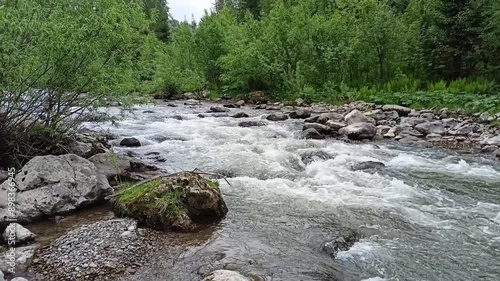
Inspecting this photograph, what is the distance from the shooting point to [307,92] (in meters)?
Result: 25.5

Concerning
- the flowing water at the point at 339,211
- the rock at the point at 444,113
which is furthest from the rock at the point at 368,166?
the rock at the point at 444,113

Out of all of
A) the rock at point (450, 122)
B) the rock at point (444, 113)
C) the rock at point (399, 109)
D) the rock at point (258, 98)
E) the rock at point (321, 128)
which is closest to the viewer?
the rock at point (321, 128)

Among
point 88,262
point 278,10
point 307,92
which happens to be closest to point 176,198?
point 88,262

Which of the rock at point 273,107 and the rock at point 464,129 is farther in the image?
the rock at point 273,107

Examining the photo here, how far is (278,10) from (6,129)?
2281 centimetres

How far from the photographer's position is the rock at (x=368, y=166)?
11.2 m

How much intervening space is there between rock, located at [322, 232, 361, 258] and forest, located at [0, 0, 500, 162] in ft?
19.8

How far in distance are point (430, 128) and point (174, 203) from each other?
40.6 feet

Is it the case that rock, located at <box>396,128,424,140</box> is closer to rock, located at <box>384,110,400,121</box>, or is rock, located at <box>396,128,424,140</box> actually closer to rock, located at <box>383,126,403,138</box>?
rock, located at <box>383,126,403,138</box>

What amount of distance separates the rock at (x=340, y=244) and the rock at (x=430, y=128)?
34.6ft

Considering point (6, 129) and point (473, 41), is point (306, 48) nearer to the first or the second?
point (473, 41)

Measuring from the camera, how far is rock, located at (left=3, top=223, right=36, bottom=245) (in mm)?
6374

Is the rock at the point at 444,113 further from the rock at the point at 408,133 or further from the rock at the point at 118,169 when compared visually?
the rock at the point at 118,169

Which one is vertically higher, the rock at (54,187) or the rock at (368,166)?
the rock at (54,187)
